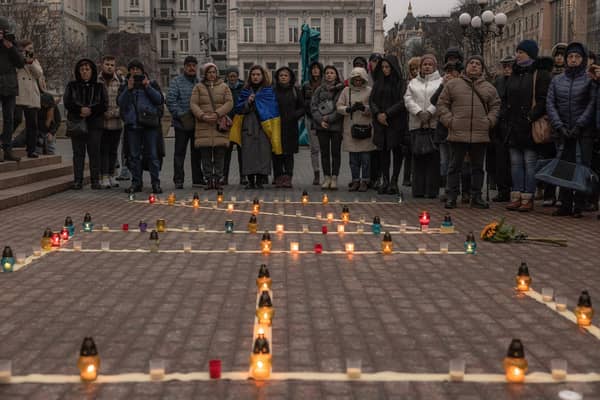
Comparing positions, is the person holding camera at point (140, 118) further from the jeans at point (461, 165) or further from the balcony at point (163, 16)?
the balcony at point (163, 16)

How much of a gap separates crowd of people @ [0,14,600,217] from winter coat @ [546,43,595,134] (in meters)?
0.02

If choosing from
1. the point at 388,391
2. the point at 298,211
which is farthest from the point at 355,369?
the point at 298,211

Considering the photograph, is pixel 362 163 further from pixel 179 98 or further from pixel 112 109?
pixel 112 109

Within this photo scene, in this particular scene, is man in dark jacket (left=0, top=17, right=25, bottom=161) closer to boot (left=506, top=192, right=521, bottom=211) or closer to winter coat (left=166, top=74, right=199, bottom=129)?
winter coat (left=166, top=74, right=199, bottom=129)

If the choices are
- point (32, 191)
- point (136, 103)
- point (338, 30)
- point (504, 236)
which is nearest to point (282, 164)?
point (136, 103)

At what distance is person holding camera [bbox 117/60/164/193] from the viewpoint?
14211 mm

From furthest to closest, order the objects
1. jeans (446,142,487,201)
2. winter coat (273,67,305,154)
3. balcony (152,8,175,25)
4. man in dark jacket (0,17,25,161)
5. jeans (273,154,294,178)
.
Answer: balcony (152,8,175,25), jeans (273,154,294,178), winter coat (273,67,305,154), man in dark jacket (0,17,25,161), jeans (446,142,487,201)

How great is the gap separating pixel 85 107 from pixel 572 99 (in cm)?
802

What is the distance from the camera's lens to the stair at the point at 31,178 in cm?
1288

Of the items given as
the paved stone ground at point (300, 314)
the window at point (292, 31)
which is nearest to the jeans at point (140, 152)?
the paved stone ground at point (300, 314)

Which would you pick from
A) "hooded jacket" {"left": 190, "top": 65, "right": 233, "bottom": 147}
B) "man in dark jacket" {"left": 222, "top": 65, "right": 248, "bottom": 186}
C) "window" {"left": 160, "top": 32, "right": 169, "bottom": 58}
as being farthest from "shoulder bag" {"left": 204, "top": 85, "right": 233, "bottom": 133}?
"window" {"left": 160, "top": 32, "right": 169, "bottom": 58}

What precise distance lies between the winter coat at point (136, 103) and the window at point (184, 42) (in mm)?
74376

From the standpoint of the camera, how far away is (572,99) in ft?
36.9

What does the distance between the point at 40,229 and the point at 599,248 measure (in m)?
6.39
